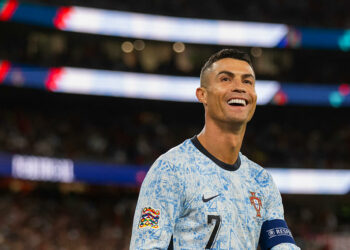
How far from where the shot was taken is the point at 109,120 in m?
26.6

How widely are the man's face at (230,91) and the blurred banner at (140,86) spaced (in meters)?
20.1

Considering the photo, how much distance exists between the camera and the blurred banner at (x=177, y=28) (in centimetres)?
2334

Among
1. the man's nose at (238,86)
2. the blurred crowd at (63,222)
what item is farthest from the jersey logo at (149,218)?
the blurred crowd at (63,222)

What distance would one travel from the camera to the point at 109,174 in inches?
916

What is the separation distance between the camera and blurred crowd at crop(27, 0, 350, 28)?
25609 millimetres

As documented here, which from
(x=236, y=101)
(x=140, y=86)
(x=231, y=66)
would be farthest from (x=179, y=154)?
(x=140, y=86)

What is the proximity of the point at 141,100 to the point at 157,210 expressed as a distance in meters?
23.6

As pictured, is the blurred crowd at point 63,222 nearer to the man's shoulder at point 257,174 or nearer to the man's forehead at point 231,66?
the man's shoulder at point 257,174

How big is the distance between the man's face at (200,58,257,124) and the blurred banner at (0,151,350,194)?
1813 centimetres

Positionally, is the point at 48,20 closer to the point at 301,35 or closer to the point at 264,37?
the point at 264,37

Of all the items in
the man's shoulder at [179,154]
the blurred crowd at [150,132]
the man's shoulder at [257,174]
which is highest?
the blurred crowd at [150,132]

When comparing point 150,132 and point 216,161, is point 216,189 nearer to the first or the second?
point 216,161

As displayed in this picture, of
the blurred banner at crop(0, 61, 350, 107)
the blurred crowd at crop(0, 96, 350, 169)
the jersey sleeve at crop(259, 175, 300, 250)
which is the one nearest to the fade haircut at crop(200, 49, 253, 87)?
the jersey sleeve at crop(259, 175, 300, 250)

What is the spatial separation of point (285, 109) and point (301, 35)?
A: 3661 mm
